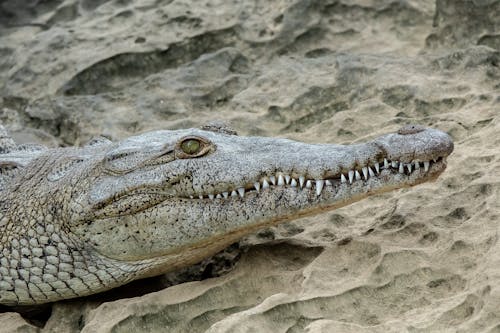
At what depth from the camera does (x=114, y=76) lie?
24.2ft

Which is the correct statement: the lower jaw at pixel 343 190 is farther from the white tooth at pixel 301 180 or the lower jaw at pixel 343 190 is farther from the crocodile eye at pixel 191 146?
the crocodile eye at pixel 191 146

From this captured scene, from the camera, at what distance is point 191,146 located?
14.3 ft

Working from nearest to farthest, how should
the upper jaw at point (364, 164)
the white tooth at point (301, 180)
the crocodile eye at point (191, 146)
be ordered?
1. the upper jaw at point (364, 164)
2. the white tooth at point (301, 180)
3. the crocodile eye at point (191, 146)

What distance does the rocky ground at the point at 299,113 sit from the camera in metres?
3.86

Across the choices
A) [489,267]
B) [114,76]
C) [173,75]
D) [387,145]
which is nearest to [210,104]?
[173,75]

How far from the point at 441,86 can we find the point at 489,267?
2.59m

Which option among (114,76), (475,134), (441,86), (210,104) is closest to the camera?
(475,134)

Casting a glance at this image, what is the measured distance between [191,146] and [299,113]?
85.8 inches

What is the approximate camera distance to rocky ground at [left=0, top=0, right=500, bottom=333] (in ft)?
12.7

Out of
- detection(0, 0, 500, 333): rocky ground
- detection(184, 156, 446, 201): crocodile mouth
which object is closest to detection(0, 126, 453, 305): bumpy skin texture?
detection(184, 156, 446, 201): crocodile mouth

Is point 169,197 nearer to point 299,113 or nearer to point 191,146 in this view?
point 191,146

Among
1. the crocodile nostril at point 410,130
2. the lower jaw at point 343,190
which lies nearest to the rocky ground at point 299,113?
the lower jaw at point 343,190

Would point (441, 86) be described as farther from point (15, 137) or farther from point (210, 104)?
point (15, 137)

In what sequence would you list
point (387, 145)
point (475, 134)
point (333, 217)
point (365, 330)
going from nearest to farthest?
point (365, 330) → point (387, 145) → point (333, 217) → point (475, 134)
